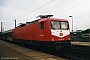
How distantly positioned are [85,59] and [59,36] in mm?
4107

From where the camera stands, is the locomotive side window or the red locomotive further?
the locomotive side window

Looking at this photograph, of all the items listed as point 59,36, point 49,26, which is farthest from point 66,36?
point 49,26

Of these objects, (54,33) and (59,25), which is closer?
(54,33)

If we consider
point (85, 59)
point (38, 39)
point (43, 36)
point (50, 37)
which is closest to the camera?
point (85, 59)

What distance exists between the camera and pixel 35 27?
61.3 ft

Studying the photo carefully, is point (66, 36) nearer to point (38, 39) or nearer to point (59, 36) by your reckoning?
point (59, 36)

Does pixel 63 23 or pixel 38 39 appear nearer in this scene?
pixel 63 23

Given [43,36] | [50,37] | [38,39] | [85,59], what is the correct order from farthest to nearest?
[38,39] < [43,36] < [50,37] < [85,59]

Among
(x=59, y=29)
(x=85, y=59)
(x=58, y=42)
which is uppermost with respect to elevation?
(x=59, y=29)

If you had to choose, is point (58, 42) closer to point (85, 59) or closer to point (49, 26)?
point (49, 26)

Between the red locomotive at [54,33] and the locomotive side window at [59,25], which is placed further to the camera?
the locomotive side window at [59,25]

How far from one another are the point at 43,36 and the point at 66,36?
2.32 meters

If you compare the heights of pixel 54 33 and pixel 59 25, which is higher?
pixel 59 25

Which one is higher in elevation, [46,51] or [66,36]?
[66,36]
